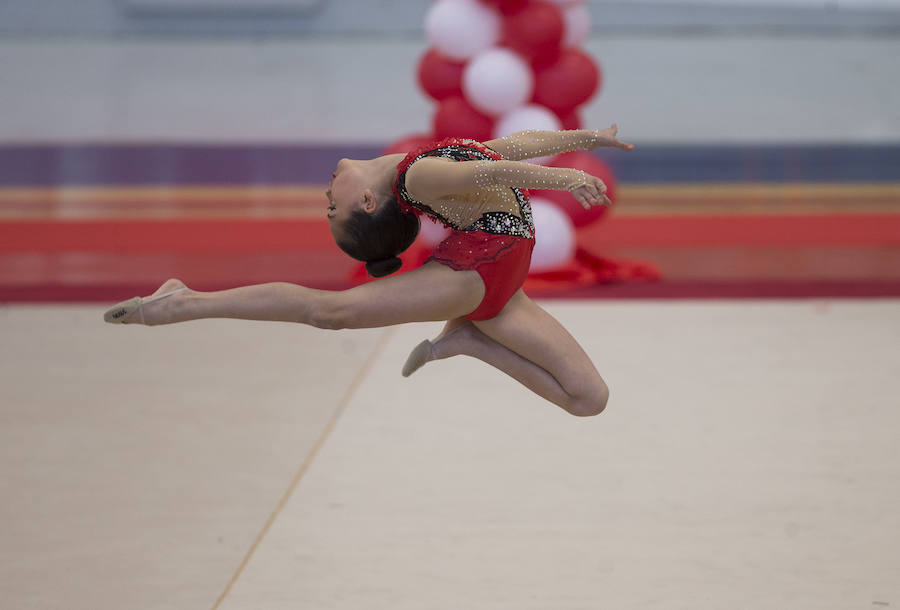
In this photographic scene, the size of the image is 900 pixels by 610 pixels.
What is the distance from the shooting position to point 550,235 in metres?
5.47

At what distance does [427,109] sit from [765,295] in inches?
192

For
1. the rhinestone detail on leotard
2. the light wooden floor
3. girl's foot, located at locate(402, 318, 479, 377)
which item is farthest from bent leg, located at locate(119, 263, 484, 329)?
the light wooden floor

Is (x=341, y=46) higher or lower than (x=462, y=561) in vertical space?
higher

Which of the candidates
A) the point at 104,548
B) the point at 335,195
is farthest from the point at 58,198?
the point at 335,195

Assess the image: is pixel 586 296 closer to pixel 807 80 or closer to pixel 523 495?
pixel 523 495

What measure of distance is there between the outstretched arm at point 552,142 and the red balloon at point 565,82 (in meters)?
3.17

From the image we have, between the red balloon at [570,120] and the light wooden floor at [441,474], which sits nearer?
the light wooden floor at [441,474]

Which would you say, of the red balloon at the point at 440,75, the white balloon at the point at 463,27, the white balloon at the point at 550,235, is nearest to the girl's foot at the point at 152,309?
the white balloon at the point at 550,235

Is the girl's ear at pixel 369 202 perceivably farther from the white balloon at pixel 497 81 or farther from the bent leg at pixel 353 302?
the white balloon at pixel 497 81

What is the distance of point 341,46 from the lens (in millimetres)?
10477

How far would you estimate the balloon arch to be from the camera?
17.3 feet

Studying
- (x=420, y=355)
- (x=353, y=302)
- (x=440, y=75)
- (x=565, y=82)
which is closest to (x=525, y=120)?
(x=565, y=82)

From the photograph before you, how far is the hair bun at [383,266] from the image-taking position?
7.98 feet

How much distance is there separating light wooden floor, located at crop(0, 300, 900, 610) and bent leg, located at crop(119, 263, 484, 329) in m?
0.82
